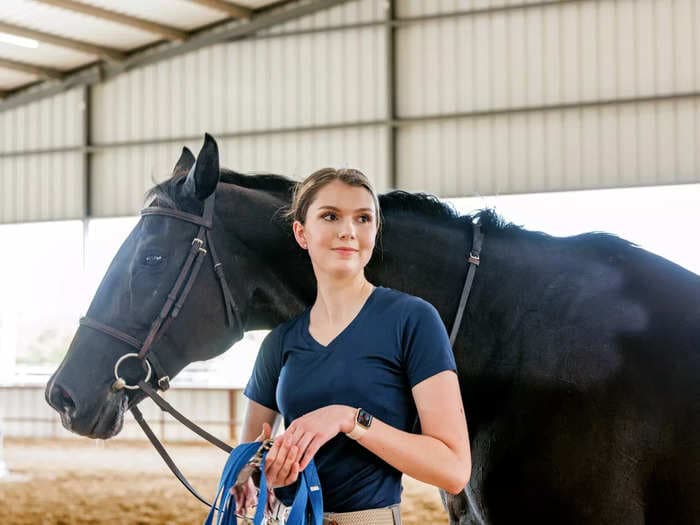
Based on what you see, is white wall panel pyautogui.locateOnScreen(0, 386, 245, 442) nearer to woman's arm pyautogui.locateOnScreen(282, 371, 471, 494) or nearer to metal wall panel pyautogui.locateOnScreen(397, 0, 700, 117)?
metal wall panel pyautogui.locateOnScreen(397, 0, 700, 117)

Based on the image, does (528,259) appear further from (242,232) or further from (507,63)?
(507,63)

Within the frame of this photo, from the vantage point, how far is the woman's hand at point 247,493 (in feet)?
5.43

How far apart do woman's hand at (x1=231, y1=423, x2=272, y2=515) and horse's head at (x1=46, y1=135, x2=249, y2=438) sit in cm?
67

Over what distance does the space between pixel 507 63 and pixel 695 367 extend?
9291 millimetres

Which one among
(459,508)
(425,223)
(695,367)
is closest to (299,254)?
(425,223)

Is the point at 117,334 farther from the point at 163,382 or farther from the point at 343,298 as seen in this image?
the point at 343,298

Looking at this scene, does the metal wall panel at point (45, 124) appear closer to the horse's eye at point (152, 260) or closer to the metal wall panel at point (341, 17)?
the metal wall panel at point (341, 17)

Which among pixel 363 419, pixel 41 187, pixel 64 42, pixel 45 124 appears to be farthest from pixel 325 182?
pixel 45 124

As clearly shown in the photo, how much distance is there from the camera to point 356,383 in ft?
5.26

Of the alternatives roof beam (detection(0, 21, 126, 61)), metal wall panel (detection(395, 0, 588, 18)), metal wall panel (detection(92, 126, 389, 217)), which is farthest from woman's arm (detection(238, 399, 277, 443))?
roof beam (detection(0, 21, 126, 61))

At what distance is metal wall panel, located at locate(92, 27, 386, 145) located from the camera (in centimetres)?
1166

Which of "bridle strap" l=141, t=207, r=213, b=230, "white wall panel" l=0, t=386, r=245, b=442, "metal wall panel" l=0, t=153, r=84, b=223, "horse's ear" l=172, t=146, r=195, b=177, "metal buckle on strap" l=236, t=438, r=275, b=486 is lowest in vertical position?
"white wall panel" l=0, t=386, r=245, b=442

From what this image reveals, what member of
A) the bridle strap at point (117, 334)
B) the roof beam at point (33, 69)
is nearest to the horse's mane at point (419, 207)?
the bridle strap at point (117, 334)

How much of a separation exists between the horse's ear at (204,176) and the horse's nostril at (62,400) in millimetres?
598
